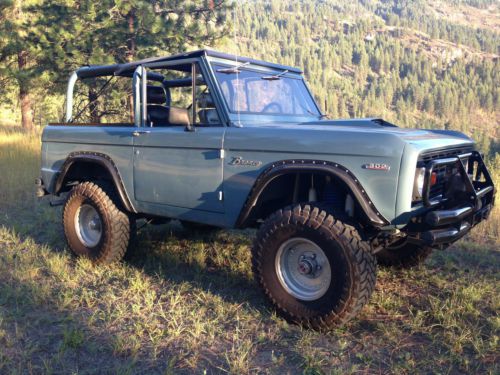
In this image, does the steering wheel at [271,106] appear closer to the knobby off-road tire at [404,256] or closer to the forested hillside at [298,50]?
the forested hillside at [298,50]

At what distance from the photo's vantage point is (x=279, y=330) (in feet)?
10.5

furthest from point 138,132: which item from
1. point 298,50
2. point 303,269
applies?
point 298,50

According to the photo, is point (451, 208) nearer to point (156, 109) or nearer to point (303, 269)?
point (303, 269)

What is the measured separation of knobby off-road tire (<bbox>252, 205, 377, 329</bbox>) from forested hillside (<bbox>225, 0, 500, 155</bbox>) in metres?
77.3

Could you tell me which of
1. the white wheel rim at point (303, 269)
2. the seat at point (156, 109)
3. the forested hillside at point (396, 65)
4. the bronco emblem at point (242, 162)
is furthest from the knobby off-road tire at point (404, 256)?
the forested hillside at point (396, 65)

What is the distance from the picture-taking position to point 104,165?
14.4 ft

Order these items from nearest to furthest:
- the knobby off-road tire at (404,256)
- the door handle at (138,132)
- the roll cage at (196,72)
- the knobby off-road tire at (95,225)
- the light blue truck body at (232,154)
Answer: the light blue truck body at (232,154) < the roll cage at (196,72) < the door handle at (138,132) < the knobby off-road tire at (404,256) < the knobby off-road tire at (95,225)

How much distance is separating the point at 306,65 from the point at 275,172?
5135 inches

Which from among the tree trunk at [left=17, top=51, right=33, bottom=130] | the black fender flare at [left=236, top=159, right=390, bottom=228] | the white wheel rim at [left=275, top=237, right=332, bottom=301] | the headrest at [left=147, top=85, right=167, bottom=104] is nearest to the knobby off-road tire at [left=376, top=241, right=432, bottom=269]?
the white wheel rim at [left=275, top=237, right=332, bottom=301]

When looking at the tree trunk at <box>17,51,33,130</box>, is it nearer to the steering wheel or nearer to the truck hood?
the steering wheel

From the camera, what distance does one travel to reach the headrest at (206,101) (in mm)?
3877

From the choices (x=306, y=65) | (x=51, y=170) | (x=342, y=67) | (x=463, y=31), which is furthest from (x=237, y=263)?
(x=463, y=31)

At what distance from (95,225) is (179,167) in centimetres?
148

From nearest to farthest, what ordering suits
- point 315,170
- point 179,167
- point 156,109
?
1. point 315,170
2. point 179,167
3. point 156,109
